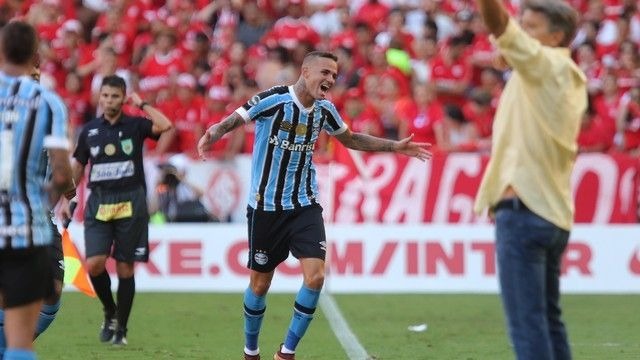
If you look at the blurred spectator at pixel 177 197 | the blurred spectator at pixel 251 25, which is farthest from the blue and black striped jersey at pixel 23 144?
the blurred spectator at pixel 251 25

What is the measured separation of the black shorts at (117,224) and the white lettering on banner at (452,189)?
6163mm

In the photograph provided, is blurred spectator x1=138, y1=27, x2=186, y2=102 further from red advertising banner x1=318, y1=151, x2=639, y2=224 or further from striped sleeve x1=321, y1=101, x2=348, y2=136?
striped sleeve x1=321, y1=101, x2=348, y2=136

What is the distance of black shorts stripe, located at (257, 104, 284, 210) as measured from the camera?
1013 cm

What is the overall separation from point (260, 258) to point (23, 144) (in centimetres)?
373

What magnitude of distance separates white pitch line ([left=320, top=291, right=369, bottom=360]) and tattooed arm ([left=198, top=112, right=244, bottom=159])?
2.34 m

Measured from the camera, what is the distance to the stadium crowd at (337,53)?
60.7 ft

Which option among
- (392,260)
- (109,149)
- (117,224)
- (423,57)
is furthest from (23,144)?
(423,57)

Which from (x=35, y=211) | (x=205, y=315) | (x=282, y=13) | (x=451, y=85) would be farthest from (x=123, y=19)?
(x=35, y=211)

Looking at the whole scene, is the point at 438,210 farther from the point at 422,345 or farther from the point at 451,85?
the point at 422,345

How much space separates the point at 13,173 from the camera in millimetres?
6781

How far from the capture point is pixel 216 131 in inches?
383

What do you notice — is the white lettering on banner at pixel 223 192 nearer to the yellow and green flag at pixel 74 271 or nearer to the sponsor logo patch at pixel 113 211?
the sponsor logo patch at pixel 113 211

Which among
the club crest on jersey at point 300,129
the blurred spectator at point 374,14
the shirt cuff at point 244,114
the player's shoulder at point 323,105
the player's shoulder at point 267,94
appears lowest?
the club crest on jersey at point 300,129

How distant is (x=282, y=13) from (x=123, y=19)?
257cm
